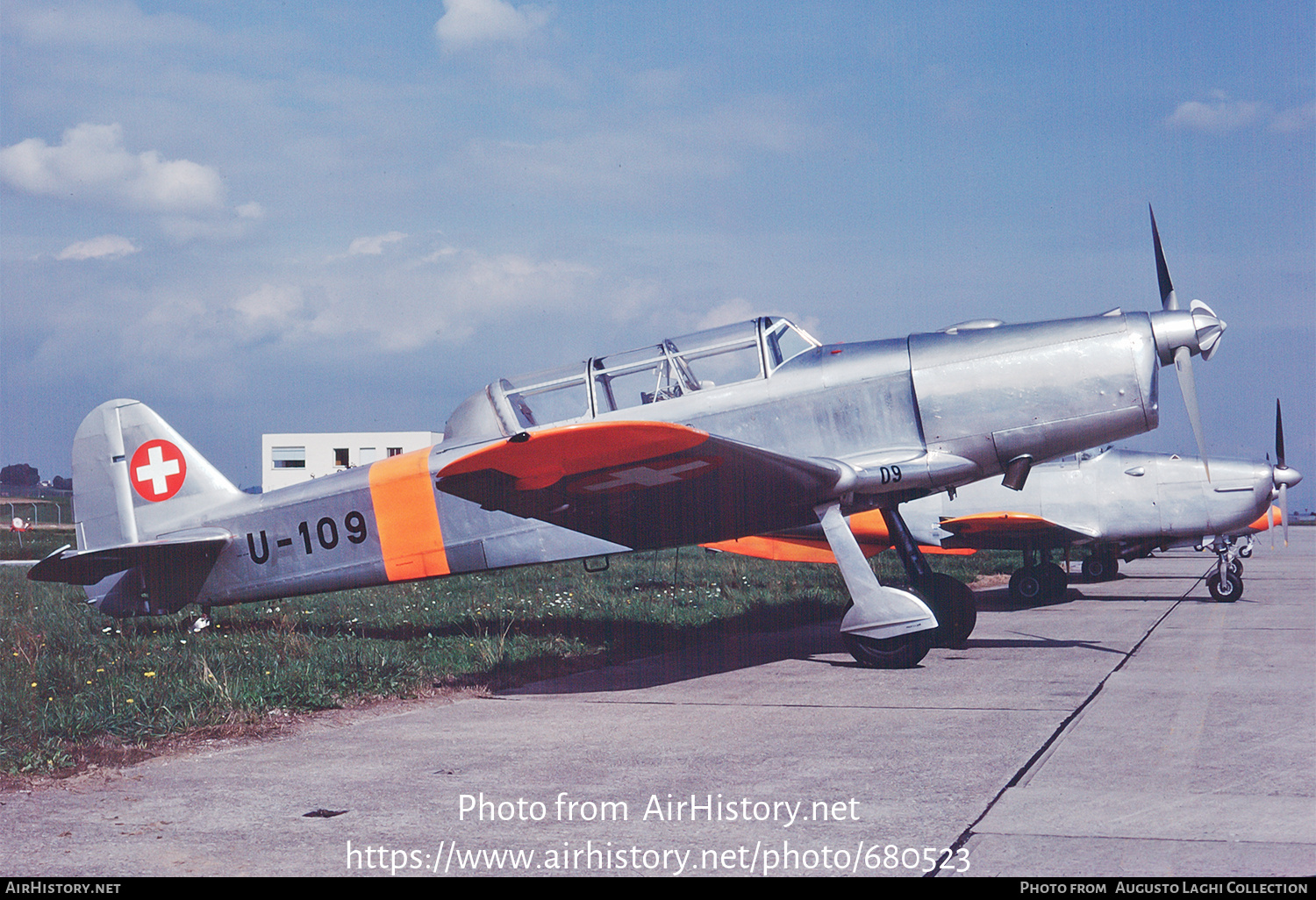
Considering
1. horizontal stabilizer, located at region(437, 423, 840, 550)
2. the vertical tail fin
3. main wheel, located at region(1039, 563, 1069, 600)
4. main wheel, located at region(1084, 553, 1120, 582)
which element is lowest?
main wheel, located at region(1084, 553, 1120, 582)

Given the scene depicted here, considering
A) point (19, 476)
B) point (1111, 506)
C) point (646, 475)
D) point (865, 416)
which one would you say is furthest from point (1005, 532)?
point (19, 476)

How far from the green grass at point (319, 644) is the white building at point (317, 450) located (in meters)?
56.7

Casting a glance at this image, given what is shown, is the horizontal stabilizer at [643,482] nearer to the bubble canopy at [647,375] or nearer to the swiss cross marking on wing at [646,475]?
the swiss cross marking on wing at [646,475]

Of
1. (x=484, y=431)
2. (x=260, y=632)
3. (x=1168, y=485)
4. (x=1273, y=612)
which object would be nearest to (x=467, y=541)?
(x=484, y=431)

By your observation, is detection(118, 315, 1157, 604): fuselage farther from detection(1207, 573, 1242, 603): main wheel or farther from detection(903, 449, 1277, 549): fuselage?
detection(1207, 573, 1242, 603): main wheel

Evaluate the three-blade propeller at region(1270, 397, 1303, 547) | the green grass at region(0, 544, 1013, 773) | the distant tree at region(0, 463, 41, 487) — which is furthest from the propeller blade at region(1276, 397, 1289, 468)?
the distant tree at region(0, 463, 41, 487)

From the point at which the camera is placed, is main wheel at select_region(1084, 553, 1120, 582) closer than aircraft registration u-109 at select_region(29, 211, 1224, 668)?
→ No

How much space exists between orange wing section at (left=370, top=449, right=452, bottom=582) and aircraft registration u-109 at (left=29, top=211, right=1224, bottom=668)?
0.05 ft

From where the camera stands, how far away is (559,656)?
8312 millimetres

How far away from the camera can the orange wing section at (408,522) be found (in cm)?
862

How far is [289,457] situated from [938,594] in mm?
70562

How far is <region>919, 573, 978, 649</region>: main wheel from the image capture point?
8578mm
